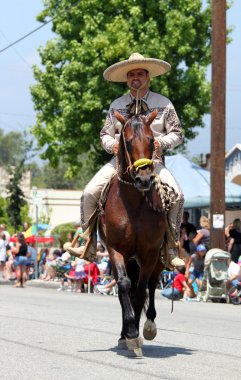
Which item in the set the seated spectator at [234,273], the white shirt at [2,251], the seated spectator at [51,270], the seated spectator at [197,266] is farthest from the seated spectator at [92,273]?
the white shirt at [2,251]

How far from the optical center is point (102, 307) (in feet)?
60.2

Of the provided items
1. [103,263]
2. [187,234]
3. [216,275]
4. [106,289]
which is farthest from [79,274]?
[216,275]

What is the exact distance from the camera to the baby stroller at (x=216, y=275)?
21.5 meters

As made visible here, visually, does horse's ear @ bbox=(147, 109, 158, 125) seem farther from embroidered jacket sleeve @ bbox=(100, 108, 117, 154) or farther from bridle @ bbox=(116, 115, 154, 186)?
embroidered jacket sleeve @ bbox=(100, 108, 117, 154)

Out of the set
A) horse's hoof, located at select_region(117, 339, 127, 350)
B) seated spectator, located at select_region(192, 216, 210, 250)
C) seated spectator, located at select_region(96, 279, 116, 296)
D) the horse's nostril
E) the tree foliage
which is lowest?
horse's hoof, located at select_region(117, 339, 127, 350)

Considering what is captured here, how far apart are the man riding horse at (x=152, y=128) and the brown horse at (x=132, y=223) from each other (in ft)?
1.33

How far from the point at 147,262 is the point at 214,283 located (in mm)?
12121

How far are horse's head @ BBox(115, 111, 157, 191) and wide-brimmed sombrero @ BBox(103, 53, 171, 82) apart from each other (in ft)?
3.08

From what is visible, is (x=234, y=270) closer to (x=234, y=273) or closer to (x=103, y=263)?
(x=234, y=273)

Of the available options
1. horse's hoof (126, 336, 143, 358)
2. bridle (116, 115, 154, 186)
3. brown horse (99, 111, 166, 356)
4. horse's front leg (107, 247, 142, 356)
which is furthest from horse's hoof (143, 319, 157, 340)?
bridle (116, 115, 154, 186)

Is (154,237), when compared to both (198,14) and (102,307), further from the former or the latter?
(198,14)

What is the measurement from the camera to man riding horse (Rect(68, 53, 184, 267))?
403 inches

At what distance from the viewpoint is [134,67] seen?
34.3ft

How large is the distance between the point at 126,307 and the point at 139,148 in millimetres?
1588
